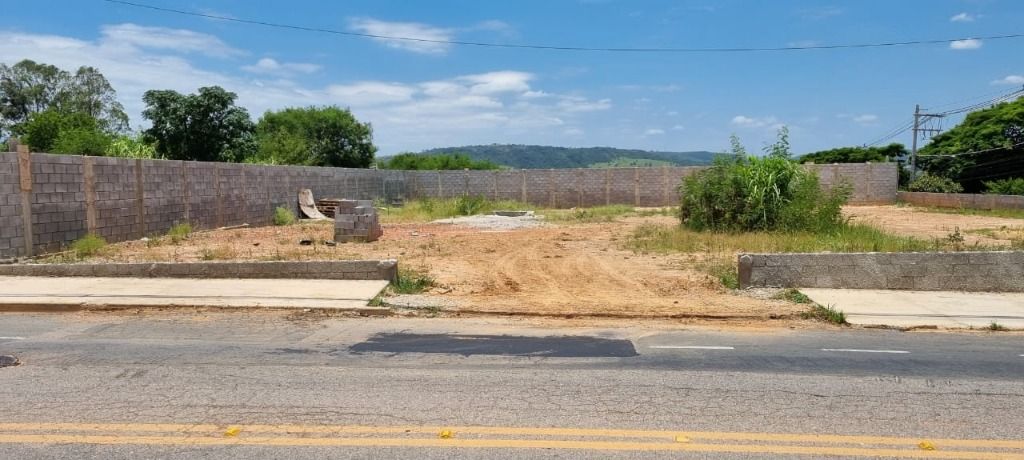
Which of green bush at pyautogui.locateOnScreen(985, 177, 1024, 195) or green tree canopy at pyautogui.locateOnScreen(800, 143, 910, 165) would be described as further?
green tree canopy at pyautogui.locateOnScreen(800, 143, 910, 165)

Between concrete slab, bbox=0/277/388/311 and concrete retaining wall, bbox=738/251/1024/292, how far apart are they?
6.45m

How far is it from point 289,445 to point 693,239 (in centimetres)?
1520

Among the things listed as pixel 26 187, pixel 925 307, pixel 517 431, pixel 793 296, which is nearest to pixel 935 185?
pixel 925 307

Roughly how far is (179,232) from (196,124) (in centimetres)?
3237

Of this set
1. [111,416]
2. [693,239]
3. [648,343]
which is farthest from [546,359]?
[693,239]

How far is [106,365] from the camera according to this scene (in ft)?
22.5

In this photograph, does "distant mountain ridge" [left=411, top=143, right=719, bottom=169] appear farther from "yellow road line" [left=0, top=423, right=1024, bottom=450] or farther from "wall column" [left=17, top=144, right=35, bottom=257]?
"yellow road line" [left=0, top=423, right=1024, bottom=450]

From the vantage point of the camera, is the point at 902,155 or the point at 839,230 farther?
the point at 902,155

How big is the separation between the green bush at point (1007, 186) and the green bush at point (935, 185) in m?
1.65

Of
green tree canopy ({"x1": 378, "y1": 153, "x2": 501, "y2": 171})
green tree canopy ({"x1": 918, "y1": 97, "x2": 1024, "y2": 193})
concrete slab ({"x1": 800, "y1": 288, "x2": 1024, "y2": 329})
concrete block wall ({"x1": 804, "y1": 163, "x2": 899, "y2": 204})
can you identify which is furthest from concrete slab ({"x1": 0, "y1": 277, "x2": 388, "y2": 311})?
green tree canopy ({"x1": 378, "y1": 153, "x2": 501, "y2": 171})

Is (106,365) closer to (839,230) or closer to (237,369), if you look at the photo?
(237,369)

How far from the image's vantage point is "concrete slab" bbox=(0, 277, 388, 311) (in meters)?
10.4

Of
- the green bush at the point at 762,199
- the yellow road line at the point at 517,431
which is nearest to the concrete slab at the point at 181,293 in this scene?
the yellow road line at the point at 517,431

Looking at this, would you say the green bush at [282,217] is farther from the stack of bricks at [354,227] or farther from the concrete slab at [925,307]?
the concrete slab at [925,307]
